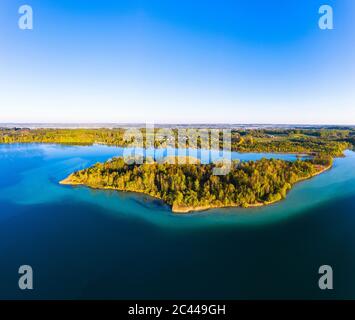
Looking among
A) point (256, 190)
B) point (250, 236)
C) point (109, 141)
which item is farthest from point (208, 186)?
point (109, 141)

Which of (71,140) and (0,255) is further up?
(71,140)

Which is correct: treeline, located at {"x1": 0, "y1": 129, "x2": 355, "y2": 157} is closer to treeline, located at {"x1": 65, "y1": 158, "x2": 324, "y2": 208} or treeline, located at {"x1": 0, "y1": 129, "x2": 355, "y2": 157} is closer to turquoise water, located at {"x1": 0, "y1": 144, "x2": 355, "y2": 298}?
treeline, located at {"x1": 65, "y1": 158, "x2": 324, "y2": 208}

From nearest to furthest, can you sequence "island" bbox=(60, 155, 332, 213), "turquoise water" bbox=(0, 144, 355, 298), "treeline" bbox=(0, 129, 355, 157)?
"turquoise water" bbox=(0, 144, 355, 298) → "island" bbox=(60, 155, 332, 213) → "treeline" bbox=(0, 129, 355, 157)

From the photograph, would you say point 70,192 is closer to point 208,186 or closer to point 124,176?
point 124,176

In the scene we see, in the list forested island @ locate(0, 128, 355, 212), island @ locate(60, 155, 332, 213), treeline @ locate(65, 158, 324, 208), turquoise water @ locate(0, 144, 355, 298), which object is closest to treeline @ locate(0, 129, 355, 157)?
forested island @ locate(0, 128, 355, 212)

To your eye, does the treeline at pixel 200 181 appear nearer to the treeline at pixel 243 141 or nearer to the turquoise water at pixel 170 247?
the turquoise water at pixel 170 247

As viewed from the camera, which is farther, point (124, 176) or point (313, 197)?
point (124, 176)
